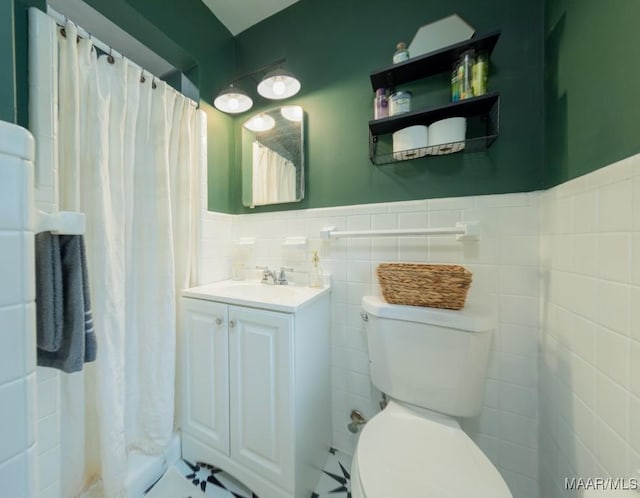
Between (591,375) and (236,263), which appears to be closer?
(591,375)

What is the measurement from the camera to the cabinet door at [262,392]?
918mm

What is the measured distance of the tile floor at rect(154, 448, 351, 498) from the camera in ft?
3.44

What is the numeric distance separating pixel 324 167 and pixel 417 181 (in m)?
0.51

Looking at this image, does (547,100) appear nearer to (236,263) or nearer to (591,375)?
(591,375)

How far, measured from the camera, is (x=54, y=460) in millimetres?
821

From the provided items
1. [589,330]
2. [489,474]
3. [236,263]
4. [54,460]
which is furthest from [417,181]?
[54,460]

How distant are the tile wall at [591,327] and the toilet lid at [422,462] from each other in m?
0.30

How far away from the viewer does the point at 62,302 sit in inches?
19.4

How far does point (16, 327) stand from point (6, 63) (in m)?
0.41

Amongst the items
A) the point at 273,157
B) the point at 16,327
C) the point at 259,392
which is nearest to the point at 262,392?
the point at 259,392

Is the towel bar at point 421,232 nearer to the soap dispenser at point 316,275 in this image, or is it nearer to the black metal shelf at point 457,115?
the soap dispenser at point 316,275

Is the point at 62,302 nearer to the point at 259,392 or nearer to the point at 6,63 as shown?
the point at 6,63

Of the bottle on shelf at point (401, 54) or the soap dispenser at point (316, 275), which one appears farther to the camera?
the soap dispenser at point (316, 275)

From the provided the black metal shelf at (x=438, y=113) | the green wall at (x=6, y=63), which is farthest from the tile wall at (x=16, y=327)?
the black metal shelf at (x=438, y=113)
